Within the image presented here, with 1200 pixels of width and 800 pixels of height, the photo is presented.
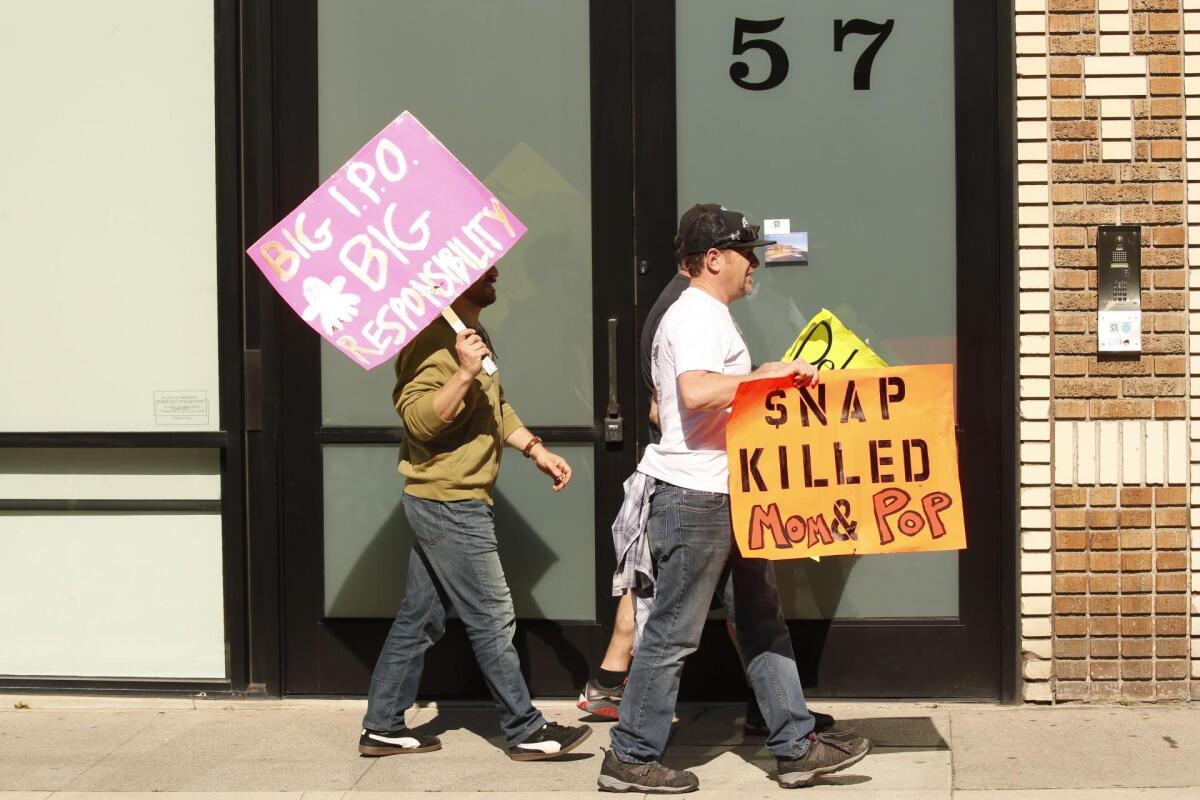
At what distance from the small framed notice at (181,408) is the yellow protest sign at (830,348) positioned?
236cm

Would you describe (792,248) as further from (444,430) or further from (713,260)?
(444,430)

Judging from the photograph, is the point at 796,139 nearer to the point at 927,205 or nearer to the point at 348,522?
the point at 927,205

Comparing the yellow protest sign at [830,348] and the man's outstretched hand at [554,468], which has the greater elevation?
the yellow protest sign at [830,348]

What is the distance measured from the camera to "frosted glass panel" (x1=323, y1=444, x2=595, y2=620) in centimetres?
636

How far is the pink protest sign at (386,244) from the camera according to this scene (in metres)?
5.29

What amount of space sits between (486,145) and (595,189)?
0.48 meters

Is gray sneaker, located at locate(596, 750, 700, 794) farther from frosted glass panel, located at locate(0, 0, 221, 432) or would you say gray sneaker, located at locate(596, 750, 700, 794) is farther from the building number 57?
the building number 57

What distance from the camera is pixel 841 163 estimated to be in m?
6.20

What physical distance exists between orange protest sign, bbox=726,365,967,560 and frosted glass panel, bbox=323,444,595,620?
1.42 meters

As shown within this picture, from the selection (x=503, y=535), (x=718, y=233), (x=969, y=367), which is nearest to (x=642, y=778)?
(x=503, y=535)

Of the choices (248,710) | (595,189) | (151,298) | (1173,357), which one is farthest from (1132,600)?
(151,298)

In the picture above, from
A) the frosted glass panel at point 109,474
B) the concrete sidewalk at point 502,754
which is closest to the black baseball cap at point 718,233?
the concrete sidewalk at point 502,754

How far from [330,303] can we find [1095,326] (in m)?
2.85

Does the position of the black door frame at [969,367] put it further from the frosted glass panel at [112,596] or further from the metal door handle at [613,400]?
the frosted glass panel at [112,596]
